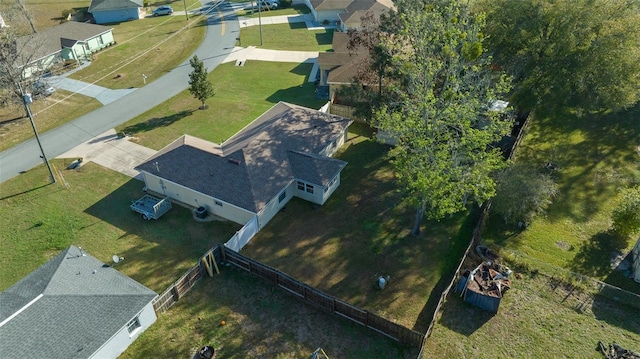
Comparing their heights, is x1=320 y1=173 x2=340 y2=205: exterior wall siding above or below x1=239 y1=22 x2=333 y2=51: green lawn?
below

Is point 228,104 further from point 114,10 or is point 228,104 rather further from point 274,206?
point 114,10

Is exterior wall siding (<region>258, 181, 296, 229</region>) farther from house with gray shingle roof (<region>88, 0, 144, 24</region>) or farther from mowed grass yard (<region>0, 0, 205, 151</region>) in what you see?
house with gray shingle roof (<region>88, 0, 144, 24</region>)

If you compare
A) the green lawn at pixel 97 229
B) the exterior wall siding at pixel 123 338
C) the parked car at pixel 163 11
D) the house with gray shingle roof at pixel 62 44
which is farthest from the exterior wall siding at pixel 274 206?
the parked car at pixel 163 11

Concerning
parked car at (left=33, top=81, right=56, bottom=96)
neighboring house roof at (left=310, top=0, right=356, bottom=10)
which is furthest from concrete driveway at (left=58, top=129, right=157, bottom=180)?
neighboring house roof at (left=310, top=0, right=356, bottom=10)

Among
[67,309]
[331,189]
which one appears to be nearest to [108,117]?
[331,189]

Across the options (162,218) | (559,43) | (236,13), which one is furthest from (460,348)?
(236,13)

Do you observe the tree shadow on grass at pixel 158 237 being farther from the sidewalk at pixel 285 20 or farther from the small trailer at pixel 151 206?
the sidewalk at pixel 285 20
